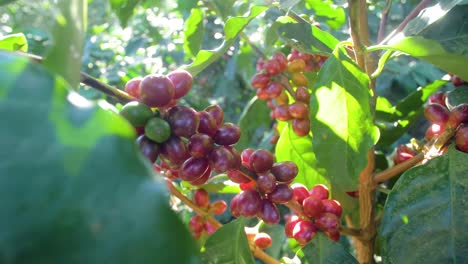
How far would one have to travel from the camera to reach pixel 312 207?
0.89 meters

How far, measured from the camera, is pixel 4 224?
0.25 metres

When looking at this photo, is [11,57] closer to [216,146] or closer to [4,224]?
[4,224]

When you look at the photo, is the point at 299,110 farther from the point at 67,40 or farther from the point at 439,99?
the point at 67,40

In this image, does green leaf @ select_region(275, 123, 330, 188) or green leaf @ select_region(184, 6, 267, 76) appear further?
green leaf @ select_region(275, 123, 330, 188)

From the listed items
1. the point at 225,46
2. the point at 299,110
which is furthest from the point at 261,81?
the point at 225,46

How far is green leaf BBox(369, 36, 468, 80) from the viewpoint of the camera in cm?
67

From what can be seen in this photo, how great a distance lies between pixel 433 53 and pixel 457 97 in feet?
0.77

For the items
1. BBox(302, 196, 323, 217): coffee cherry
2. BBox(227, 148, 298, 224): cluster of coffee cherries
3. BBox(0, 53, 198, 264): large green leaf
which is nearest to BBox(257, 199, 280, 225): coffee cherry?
BBox(227, 148, 298, 224): cluster of coffee cherries

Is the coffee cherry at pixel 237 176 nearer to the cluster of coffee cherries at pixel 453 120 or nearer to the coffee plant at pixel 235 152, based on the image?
the coffee plant at pixel 235 152

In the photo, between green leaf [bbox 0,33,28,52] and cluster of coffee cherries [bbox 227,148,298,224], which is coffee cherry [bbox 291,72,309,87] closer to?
cluster of coffee cherries [bbox 227,148,298,224]

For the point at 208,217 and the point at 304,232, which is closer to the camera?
the point at 304,232

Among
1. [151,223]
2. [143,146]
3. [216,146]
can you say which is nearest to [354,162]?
[216,146]

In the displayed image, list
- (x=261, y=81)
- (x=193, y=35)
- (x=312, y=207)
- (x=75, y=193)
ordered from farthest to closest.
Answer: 1. (x=193, y=35)
2. (x=261, y=81)
3. (x=312, y=207)
4. (x=75, y=193)

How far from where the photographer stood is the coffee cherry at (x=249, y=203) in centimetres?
79
